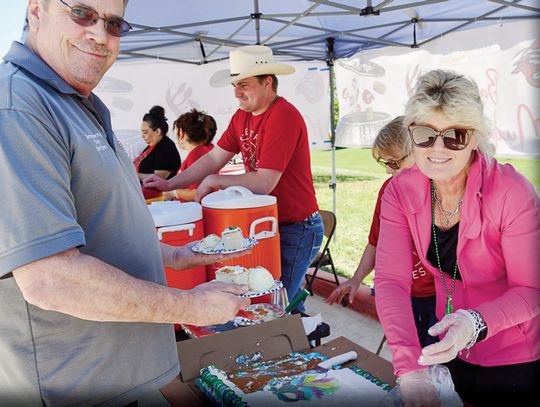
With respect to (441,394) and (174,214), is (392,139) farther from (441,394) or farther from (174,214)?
(441,394)

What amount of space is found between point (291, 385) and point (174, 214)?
3.05 ft

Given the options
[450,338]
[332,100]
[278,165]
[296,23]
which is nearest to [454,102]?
[450,338]

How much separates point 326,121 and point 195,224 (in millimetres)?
4197

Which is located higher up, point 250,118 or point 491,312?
point 250,118

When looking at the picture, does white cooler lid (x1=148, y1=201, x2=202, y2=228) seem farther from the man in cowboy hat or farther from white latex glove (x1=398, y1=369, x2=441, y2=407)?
white latex glove (x1=398, y1=369, x2=441, y2=407)

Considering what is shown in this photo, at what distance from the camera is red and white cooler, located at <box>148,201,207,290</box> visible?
2.02m

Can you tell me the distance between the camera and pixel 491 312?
1348mm

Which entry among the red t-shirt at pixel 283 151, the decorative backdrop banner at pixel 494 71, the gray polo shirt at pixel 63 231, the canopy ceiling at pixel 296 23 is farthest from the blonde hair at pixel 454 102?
the canopy ceiling at pixel 296 23

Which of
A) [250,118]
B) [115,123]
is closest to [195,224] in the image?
[250,118]

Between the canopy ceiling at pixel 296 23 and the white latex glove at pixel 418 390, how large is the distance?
336 cm

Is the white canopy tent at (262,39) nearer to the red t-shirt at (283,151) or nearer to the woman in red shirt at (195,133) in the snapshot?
the woman in red shirt at (195,133)

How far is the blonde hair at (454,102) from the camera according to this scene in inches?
57.0

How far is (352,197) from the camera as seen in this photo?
10.1 m

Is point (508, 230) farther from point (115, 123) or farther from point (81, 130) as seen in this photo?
point (115, 123)
